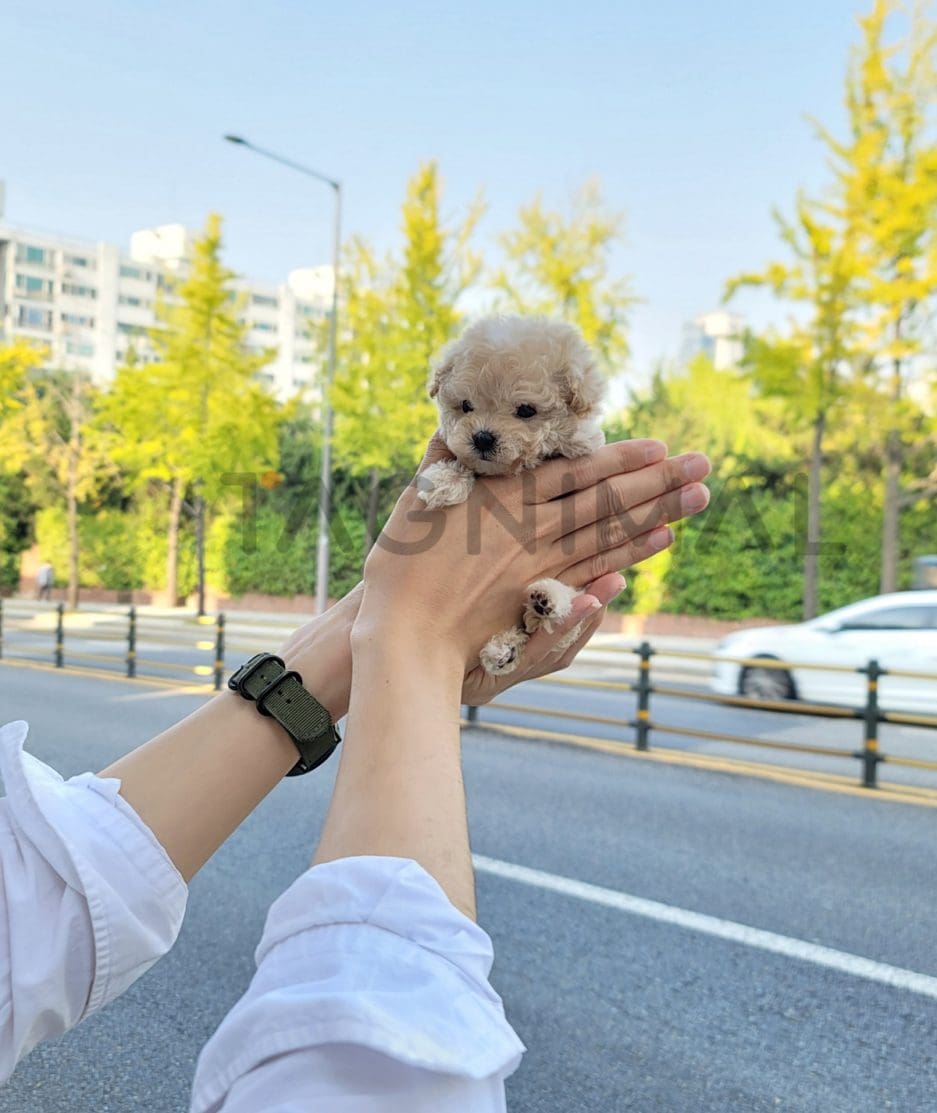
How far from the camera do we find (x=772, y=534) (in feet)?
73.4

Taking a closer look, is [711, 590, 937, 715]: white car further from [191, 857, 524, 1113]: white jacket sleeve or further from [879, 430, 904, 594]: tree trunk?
[191, 857, 524, 1113]: white jacket sleeve

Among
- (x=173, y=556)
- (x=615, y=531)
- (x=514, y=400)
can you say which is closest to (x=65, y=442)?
(x=173, y=556)

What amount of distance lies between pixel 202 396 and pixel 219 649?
1421 centimetres

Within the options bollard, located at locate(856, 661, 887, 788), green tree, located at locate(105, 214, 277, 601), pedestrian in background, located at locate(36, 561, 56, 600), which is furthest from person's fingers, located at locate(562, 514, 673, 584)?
pedestrian in background, located at locate(36, 561, 56, 600)

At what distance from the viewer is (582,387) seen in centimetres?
171

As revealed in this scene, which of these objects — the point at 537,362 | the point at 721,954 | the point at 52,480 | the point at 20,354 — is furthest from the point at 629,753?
the point at 52,480

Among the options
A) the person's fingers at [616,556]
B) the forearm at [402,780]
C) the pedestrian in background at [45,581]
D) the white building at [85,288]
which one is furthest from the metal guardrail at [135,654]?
the white building at [85,288]

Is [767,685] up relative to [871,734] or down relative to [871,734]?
down

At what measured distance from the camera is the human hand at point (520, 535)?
1.27 m

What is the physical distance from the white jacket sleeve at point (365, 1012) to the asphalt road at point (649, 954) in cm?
252

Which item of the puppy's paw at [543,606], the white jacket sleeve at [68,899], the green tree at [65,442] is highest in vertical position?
the green tree at [65,442]

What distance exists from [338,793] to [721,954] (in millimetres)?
3765

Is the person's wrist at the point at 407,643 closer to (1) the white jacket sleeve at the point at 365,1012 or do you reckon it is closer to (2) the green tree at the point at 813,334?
(1) the white jacket sleeve at the point at 365,1012

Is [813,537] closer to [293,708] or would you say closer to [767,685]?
[767,685]
